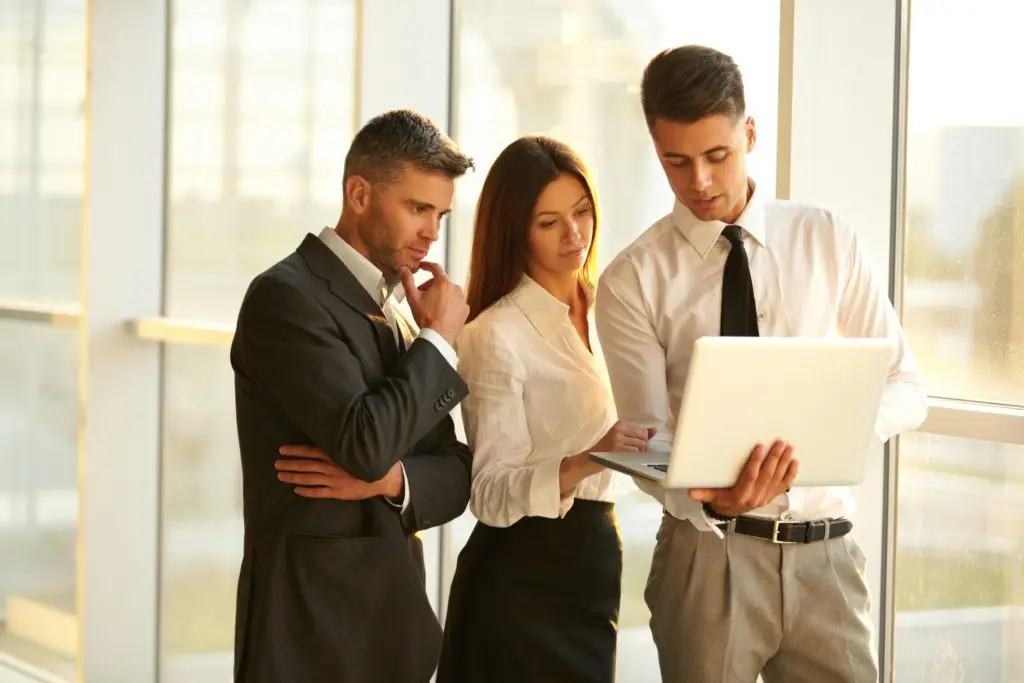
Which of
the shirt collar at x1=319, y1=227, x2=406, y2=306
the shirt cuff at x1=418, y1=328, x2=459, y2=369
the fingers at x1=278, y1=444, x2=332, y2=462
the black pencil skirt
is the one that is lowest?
the black pencil skirt

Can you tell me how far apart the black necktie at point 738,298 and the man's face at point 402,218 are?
1.96ft

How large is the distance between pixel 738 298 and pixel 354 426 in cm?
71

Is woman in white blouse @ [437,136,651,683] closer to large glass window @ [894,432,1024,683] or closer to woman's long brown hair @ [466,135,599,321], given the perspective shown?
woman's long brown hair @ [466,135,599,321]

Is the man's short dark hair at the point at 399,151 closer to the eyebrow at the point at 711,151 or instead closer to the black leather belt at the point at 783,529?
the eyebrow at the point at 711,151

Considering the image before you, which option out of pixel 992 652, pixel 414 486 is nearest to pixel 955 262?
pixel 992 652

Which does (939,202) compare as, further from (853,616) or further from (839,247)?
(853,616)

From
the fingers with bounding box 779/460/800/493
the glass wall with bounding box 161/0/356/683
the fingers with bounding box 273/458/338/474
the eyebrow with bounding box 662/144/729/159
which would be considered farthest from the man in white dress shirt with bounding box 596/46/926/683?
the glass wall with bounding box 161/0/356/683

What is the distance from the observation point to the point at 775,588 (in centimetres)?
245

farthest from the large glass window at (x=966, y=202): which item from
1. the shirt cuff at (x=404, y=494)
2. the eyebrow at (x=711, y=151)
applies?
the shirt cuff at (x=404, y=494)

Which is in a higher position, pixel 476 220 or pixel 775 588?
pixel 476 220

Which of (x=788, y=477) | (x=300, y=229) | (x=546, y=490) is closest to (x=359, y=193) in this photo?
(x=546, y=490)

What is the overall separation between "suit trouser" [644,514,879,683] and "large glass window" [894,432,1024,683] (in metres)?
0.45

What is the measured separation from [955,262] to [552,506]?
3.31 feet

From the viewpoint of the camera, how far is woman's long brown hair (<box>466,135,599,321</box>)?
276 cm
